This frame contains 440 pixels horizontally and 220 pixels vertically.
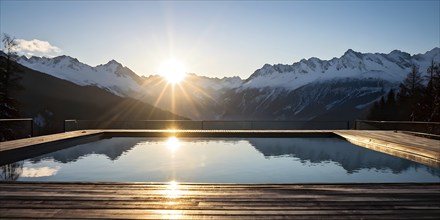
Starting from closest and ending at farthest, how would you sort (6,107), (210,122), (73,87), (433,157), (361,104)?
(433,157) → (210,122) → (6,107) → (73,87) → (361,104)

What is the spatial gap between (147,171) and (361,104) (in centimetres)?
19838

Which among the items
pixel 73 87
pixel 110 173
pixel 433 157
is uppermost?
pixel 73 87

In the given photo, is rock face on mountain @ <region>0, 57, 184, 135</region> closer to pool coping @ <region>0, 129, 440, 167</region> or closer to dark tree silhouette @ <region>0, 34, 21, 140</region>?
dark tree silhouette @ <region>0, 34, 21, 140</region>

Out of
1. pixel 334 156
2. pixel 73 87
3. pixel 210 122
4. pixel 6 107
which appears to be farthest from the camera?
pixel 73 87

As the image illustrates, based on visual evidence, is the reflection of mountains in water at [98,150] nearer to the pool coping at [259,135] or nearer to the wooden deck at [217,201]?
the pool coping at [259,135]

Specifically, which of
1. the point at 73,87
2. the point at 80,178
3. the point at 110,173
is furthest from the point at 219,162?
the point at 73,87

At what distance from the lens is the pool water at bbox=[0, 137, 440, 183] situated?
8.35 meters

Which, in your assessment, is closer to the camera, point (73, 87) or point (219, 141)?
point (219, 141)

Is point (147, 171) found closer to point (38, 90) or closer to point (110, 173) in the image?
point (110, 173)

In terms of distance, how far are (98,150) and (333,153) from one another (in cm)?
820

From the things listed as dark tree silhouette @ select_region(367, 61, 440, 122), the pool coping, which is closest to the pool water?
the pool coping

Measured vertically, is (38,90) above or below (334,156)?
above

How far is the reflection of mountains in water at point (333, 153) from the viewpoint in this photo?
9273mm

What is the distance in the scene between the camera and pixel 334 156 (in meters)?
11.4
